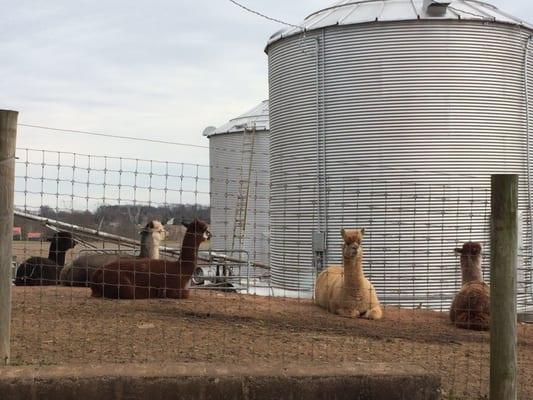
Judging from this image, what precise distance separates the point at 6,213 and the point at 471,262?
9347 millimetres

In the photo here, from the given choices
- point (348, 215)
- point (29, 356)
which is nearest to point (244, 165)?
point (348, 215)

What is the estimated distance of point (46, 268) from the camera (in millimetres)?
14016

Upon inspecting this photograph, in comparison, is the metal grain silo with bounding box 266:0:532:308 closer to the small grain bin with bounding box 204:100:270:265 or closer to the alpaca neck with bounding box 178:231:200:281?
the alpaca neck with bounding box 178:231:200:281

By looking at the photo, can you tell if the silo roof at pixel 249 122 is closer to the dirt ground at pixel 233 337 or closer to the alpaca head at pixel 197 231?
the alpaca head at pixel 197 231

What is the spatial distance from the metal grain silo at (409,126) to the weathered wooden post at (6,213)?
1081cm

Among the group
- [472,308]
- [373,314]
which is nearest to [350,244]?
[373,314]

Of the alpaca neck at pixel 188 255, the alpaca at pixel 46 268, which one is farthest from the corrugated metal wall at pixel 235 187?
the alpaca neck at pixel 188 255

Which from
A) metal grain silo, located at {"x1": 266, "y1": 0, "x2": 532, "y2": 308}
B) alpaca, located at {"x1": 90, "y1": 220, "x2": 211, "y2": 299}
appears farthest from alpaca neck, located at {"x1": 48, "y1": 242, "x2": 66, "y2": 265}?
metal grain silo, located at {"x1": 266, "y1": 0, "x2": 532, "y2": 308}

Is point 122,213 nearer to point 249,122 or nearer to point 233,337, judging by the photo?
point 233,337

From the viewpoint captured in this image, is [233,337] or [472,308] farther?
[472,308]

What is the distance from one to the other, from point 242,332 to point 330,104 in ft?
32.5

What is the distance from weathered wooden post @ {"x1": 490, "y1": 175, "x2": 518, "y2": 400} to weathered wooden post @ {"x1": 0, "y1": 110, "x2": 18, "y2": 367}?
139 inches

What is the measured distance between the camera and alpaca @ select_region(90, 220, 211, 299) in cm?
1057

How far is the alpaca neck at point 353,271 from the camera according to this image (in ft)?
35.3
